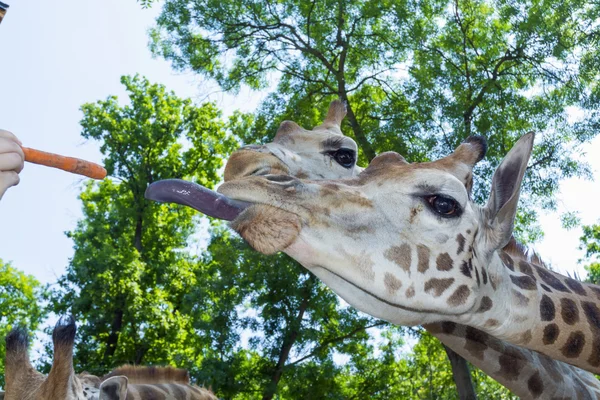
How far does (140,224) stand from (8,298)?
9.53 meters

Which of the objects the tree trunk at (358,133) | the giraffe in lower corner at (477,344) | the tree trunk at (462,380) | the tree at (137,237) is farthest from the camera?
the tree at (137,237)

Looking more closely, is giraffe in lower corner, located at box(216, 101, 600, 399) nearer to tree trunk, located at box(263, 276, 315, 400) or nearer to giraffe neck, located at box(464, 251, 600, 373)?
giraffe neck, located at box(464, 251, 600, 373)

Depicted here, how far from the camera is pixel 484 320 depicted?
2773mm

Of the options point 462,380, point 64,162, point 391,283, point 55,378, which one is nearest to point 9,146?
point 64,162

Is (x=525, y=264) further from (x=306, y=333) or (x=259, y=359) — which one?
(x=259, y=359)

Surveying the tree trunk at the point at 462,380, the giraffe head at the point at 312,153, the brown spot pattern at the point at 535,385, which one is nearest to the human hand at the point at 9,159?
the giraffe head at the point at 312,153

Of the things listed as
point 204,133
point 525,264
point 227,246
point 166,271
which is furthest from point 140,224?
point 525,264

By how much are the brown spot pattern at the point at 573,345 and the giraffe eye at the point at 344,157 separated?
1.60 m

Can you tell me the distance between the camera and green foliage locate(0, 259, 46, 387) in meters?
27.6

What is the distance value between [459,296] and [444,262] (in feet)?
0.43

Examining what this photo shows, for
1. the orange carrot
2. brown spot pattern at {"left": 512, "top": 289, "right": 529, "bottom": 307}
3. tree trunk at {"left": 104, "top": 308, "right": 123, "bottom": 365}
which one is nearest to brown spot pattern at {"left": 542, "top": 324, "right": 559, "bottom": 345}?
brown spot pattern at {"left": 512, "top": 289, "right": 529, "bottom": 307}

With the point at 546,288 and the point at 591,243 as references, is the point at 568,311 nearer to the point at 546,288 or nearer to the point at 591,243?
the point at 546,288

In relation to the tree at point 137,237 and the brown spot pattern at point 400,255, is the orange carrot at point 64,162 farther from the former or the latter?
the tree at point 137,237

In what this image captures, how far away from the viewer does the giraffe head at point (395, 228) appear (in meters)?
2.41
